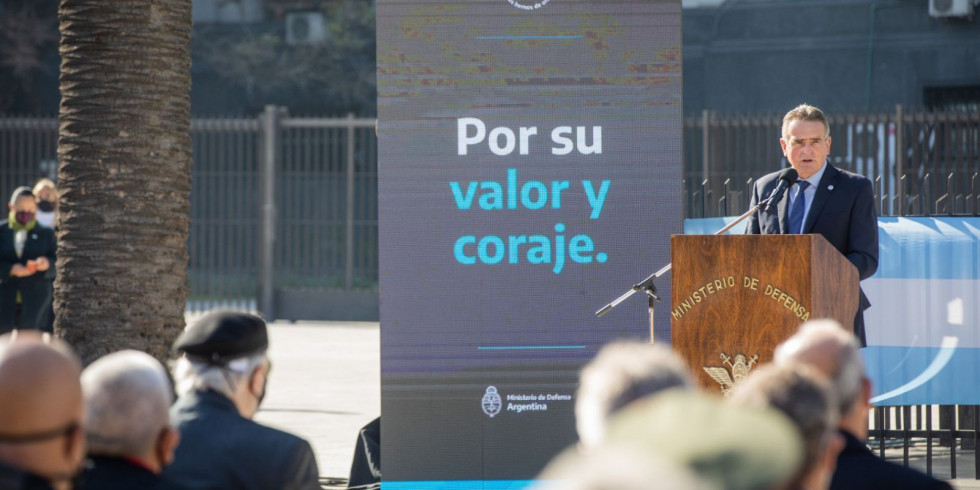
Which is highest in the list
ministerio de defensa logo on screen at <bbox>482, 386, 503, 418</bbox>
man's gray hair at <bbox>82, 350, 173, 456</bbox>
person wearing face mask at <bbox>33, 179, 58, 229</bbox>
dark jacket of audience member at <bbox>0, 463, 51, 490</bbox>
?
person wearing face mask at <bbox>33, 179, 58, 229</bbox>

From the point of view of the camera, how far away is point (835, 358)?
113 inches

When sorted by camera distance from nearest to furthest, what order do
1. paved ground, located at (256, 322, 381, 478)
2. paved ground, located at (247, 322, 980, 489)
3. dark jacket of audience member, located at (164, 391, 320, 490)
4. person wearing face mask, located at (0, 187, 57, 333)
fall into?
1. dark jacket of audience member, located at (164, 391, 320, 490)
2. paved ground, located at (247, 322, 980, 489)
3. paved ground, located at (256, 322, 381, 478)
4. person wearing face mask, located at (0, 187, 57, 333)

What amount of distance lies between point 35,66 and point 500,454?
722 inches

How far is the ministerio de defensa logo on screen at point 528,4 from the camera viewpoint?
6.11m

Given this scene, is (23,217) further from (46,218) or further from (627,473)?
(627,473)

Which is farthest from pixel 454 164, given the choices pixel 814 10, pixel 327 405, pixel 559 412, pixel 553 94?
pixel 814 10

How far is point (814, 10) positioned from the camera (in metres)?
18.9

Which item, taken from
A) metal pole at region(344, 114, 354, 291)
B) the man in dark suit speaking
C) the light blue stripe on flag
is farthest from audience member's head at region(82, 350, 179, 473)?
metal pole at region(344, 114, 354, 291)

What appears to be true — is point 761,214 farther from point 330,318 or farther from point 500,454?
point 330,318

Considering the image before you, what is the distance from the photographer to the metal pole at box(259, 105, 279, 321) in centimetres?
1756

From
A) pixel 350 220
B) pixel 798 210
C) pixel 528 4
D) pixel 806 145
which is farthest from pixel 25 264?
pixel 806 145

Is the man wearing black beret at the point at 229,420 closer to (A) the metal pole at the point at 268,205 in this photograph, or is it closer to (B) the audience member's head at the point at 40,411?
(B) the audience member's head at the point at 40,411

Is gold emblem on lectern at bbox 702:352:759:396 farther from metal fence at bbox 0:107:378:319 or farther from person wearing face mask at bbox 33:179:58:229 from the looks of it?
metal fence at bbox 0:107:378:319

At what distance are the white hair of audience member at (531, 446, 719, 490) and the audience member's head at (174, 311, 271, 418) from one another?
83.6 inches
